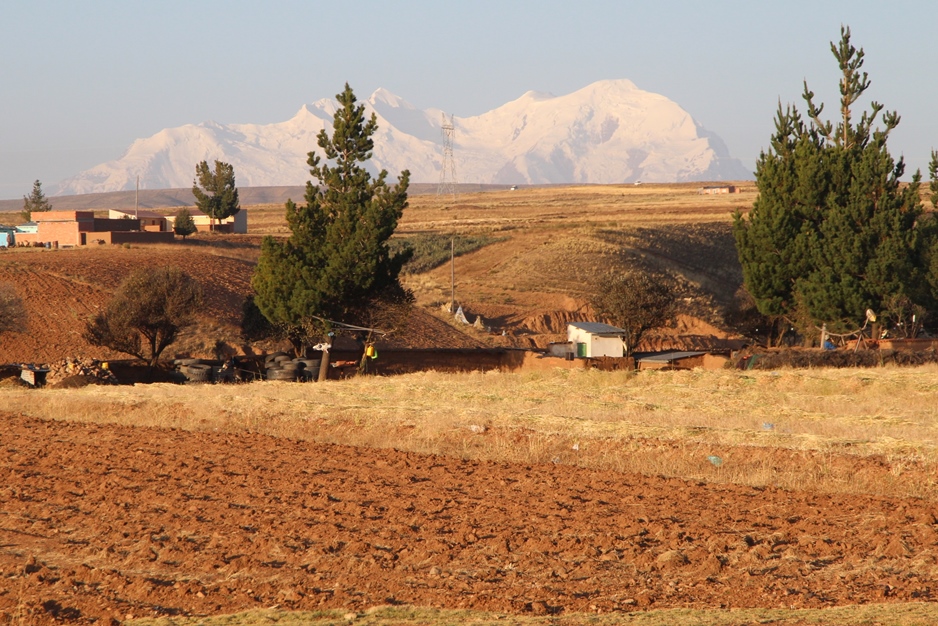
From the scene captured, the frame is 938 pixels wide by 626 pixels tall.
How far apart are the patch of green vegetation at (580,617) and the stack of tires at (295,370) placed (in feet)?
94.5

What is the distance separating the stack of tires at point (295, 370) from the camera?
3747 cm

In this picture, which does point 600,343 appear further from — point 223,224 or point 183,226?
point 223,224

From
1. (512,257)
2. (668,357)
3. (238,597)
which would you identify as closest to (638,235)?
(512,257)

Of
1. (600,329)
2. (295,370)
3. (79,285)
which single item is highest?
(79,285)

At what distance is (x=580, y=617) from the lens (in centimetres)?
884

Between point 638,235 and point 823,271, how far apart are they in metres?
53.3

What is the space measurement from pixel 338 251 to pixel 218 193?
67208 mm

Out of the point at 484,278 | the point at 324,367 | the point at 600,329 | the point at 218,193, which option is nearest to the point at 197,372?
the point at 324,367

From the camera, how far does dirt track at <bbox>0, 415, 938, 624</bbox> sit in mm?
9664

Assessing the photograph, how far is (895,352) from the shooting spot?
1401 inches

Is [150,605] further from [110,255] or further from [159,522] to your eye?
[110,255]

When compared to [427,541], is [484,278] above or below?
above

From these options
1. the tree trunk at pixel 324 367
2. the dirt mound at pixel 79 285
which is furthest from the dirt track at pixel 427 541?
the dirt mound at pixel 79 285

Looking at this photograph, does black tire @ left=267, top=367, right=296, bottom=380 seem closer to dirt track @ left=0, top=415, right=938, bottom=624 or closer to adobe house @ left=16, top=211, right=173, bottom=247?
dirt track @ left=0, top=415, right=938, bottom=624
